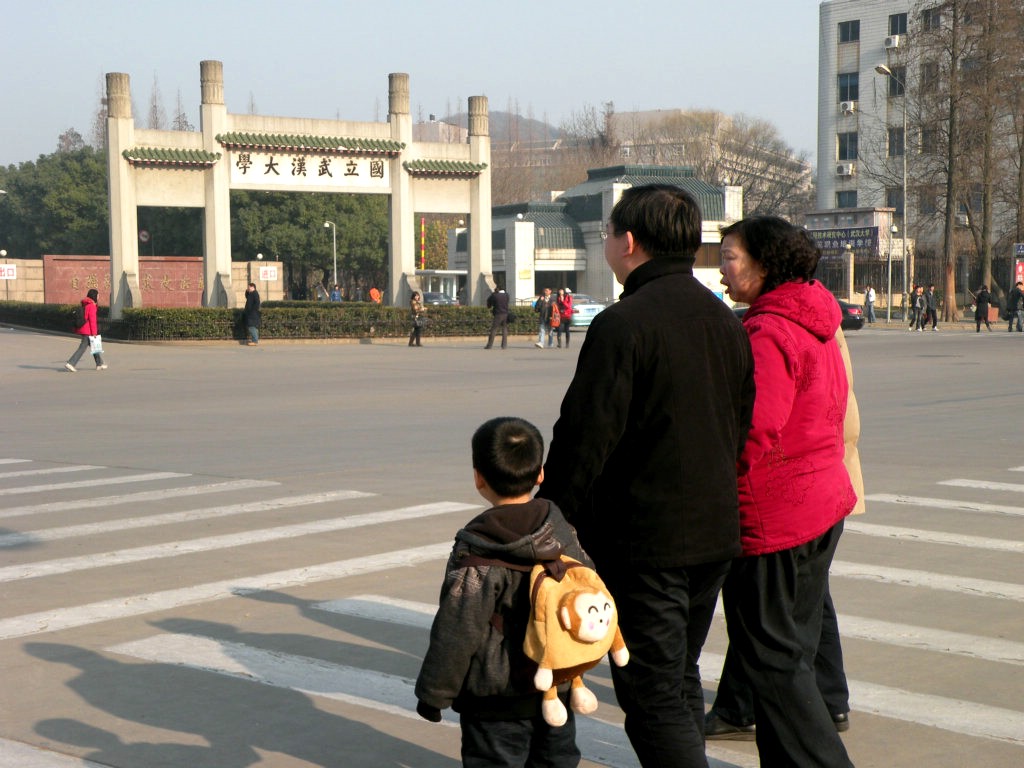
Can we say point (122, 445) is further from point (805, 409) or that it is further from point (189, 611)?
point (805, 409)

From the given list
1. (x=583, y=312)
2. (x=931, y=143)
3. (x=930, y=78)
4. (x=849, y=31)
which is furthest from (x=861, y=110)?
(x=583, y=312)

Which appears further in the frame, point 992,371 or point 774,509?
point 992,371

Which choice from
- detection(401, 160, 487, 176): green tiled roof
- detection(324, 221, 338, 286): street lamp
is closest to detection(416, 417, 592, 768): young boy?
detection(401, 160, 487, 176): green tiled roof

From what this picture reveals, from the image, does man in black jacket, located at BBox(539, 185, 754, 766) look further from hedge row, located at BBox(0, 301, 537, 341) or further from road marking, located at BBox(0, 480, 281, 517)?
hedge row, located at BBox(0, 301, 537, 341)

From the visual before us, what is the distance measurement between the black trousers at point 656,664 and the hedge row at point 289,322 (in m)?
32.2

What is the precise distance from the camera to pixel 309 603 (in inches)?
265

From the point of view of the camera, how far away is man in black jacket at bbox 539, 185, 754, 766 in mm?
3447

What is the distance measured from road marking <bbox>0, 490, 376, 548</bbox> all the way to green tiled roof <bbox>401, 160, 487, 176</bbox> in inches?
1212

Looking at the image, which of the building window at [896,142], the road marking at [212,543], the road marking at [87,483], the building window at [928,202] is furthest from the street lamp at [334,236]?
the road marking at [212,543]

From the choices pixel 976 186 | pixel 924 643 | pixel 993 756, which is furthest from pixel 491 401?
pixel 976 186

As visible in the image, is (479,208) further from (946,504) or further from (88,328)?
(946,504)

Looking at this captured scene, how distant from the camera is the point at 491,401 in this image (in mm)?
18078

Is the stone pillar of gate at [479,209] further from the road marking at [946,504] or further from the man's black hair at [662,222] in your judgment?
the man's black hair at [662,222]

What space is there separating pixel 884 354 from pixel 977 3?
92.0 ft
